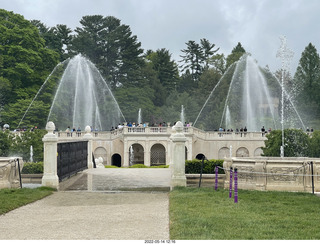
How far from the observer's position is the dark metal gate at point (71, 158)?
2123 cm

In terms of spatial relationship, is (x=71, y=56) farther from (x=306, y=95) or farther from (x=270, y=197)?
(x=270, y=197)

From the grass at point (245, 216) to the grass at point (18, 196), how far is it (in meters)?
4.50

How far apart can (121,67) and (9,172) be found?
73.4 metres

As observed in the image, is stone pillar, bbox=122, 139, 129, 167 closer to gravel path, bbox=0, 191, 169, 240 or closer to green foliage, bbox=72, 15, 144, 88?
green foliage, bbox=72, 15, 144, 88

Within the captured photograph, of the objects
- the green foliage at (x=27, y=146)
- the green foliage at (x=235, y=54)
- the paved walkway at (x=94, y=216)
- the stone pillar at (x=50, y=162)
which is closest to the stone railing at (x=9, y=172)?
the stone pillar at (x=50, y=162)

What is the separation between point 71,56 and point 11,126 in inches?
1062

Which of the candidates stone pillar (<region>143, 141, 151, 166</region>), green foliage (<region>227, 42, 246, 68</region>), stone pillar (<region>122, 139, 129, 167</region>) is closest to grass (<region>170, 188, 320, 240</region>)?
stone pillar (<region>143, 141, 151, 166</region>)

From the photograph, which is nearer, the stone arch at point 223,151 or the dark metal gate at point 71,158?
the dark metal gate at point 71,158

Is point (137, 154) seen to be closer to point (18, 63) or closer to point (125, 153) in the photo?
point (125, 153)

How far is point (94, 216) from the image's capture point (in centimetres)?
1252

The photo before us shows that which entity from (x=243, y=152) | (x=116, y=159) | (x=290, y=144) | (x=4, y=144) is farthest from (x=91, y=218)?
(x=116, y=159)

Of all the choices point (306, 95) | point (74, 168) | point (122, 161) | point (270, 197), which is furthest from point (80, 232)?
point (306, 95)

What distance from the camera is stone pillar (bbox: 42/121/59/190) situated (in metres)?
18.9

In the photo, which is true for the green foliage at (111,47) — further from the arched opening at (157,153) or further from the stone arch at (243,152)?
the stone arch at (243,152)
